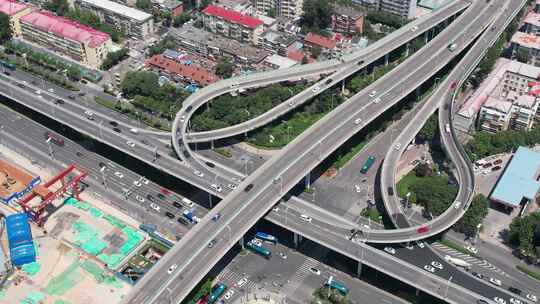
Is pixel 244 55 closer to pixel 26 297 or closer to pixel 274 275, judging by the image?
pixel 274 275

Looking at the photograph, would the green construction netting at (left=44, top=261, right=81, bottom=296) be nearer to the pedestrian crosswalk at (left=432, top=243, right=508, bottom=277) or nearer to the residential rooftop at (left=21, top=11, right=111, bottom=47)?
the pedestrian crosswalk at (left=432, top=243, right=508, bottom=277)

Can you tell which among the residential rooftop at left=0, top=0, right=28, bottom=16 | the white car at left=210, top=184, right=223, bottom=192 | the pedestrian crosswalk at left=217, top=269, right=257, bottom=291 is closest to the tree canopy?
the pedestrian crosswalk at left=217, top=269, right=257, bottom=291

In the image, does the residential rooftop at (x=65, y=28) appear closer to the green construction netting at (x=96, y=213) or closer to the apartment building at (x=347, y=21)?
the green construction netting at (x=96, y=213)

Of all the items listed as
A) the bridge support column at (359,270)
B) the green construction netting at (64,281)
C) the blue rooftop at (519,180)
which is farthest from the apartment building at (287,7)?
the green construction netting at (64,281)

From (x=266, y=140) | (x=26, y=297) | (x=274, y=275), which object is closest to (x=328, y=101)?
(x=266, y=140)

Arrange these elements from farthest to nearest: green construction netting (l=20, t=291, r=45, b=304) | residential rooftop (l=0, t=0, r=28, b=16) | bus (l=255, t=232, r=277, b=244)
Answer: residential rooftop (l=0, t=0, r=28, b=16) → bus (l=255, t=232, r=277, b=244) → green construction netting (l=20, t=291, r=45, b=304)

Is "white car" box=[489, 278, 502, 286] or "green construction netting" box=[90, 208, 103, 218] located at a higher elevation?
"white car" box=[489, 278, 502, 286]

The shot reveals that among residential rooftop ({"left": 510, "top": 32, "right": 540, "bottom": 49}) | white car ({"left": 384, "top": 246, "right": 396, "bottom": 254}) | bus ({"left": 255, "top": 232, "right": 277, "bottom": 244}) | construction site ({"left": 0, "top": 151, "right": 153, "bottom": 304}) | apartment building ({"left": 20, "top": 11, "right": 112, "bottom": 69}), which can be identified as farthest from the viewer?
apartment building ({"left": 20, "top": 11, "right": 112, "bottom": 69})
